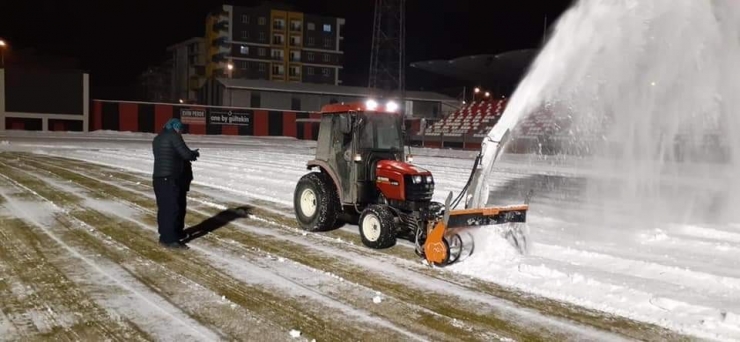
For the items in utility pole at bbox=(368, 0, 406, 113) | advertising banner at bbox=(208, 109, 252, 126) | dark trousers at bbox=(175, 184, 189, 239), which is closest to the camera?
dark trousers at bbox=(175, 184, 189, 239)

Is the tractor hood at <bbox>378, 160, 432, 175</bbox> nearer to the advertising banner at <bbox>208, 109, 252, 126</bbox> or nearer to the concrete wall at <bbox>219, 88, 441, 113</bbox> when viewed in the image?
the advertising banner at <bbox>208, 109, 252, 126</bbox>

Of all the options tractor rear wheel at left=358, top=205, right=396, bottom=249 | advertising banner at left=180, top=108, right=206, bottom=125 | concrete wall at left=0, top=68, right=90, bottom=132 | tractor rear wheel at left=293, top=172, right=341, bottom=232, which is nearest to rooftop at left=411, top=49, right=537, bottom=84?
advertising banner at left=180, top=108, right=206, bottom=125

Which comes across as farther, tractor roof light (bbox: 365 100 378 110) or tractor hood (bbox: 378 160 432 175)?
tractor roof light (bbox: 365 100 378 110)

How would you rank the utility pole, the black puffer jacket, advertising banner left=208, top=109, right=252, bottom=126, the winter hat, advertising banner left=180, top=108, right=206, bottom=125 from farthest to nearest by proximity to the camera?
advertising banner left=208, top=109, right=252, bottom=126 → advertising banner left=180, top=108, right=206, bottom=125 → the utility pole → the winter hat → the black puffer jacket

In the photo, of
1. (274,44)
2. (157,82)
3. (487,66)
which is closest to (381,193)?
(487,66)

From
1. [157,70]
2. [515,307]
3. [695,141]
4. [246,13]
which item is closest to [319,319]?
[515,307]

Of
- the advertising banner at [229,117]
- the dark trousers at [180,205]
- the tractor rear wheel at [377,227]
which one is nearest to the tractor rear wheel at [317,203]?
the tractor rear wheel at [377,227]

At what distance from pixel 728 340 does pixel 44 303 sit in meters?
6.03

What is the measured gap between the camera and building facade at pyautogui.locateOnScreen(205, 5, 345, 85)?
89062 mm

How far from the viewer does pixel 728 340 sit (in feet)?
15.8

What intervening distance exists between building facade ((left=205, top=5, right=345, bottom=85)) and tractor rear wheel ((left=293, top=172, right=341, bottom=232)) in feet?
260

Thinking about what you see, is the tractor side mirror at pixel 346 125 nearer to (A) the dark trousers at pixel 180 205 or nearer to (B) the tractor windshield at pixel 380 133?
(B) the tractor windshield at pixel 380 133

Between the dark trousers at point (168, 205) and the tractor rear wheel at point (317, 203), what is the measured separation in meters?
2.09

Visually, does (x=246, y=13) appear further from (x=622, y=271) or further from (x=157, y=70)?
(x=622, y=271)
